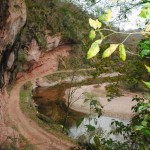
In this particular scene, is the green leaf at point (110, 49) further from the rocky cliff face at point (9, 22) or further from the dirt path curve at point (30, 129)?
the rocky cliff face at point (9, 22)

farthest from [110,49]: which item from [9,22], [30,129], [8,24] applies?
[9,22]

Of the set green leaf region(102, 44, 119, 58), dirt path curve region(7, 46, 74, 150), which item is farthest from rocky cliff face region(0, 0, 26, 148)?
green leaf region(102, 44, 119, 58)

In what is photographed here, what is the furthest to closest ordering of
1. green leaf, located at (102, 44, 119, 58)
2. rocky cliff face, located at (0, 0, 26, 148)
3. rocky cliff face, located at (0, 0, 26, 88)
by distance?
rocky cliff face, located at (0, 0, 26, 88) < rocky cliff face, located at (0, 0, 26, 148) < green leaf, located at (102, 44, 119, 58)

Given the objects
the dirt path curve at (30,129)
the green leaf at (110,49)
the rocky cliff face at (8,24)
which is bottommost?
the dirt path curve at (30,129)

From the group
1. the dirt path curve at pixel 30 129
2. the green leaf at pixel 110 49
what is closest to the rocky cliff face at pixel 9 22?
the dirt path curve at pixel 30 129

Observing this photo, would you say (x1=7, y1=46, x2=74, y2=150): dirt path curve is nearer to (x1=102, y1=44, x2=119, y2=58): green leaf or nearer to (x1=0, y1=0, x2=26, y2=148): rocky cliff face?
(x1=0, y1=0, x2=26, y2=148): rocky cliff face

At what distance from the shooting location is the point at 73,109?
27797 mm

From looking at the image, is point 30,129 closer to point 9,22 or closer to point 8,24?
point 8,24

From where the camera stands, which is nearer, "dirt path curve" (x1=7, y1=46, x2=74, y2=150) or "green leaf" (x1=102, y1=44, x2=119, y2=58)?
"green leaf" (x1=102, y1=44, x2=119, y2=58)

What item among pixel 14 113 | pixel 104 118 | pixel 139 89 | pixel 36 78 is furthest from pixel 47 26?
pixel 14 113

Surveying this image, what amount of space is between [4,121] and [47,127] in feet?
9.23

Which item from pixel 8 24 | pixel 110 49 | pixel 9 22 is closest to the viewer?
pixel 110 49

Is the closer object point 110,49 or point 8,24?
point 110,49

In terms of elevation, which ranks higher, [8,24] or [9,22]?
[9,22]
